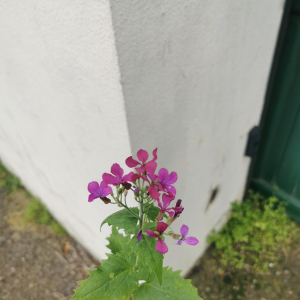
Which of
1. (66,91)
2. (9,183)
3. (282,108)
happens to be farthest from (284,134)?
(9,183)

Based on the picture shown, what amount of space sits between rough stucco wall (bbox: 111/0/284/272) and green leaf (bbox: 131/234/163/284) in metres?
0.45

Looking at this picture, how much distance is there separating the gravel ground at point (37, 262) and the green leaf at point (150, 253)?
2029mm

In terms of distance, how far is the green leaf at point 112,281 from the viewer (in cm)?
92

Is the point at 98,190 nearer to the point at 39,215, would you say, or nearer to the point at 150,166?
the point at 150,166

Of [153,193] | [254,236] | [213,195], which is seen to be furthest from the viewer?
[254,236]

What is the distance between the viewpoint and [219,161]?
1959 millimetres

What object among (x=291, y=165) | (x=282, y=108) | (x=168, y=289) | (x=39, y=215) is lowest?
(x=39, y=215)

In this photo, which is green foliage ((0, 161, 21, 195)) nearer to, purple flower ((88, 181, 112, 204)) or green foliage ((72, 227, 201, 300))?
green foliage ((72, 227, 201, 300))

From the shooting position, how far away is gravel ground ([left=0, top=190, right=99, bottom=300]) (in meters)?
2.41

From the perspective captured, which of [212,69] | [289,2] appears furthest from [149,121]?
[289,2]

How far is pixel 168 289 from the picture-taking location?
3.26 feet

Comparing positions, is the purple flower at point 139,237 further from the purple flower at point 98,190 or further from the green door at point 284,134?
the green door at point 284,134

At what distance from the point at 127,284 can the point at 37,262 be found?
2.08 meters

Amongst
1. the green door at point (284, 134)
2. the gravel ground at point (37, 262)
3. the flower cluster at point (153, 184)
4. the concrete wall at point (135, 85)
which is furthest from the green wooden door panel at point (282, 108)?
the gravel ground at point (37, 262)
